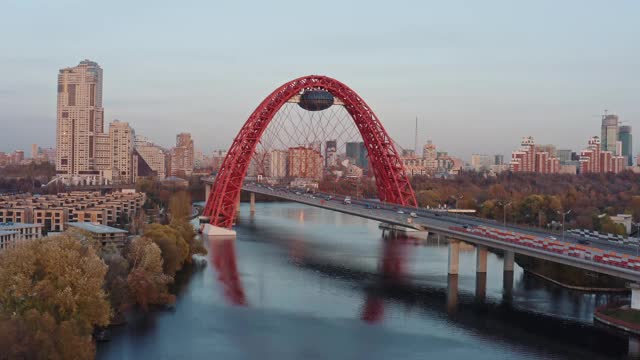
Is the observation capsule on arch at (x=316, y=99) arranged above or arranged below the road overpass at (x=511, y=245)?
above

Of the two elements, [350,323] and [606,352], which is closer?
[606,352]

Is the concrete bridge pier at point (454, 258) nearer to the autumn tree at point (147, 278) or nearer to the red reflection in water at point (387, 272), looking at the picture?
the red reflection in water at point (387, 272)

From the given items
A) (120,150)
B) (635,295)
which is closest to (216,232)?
(635,295)

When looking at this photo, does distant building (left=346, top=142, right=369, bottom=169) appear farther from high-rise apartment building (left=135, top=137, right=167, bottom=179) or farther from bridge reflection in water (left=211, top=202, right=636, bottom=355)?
bridge reflection in water (left=211, top=202, right=636, bottom=355)

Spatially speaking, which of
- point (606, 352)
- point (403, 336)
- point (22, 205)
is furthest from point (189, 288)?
point (22, 205)

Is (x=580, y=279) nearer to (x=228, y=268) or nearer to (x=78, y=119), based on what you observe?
(x=228, y=268)

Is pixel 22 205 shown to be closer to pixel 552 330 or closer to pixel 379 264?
pixel 379 264

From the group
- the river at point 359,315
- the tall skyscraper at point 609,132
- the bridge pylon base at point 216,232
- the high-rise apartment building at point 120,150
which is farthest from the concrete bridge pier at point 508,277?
the tall skyscraper at point 609,132
